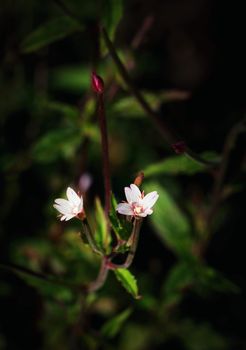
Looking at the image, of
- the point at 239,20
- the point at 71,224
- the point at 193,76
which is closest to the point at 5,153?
the point at 71,224

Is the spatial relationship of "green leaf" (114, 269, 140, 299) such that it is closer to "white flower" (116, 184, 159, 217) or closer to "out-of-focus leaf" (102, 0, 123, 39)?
"white flower" (116, 184, 159, 217)

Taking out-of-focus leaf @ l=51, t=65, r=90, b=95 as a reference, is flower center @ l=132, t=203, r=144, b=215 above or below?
below

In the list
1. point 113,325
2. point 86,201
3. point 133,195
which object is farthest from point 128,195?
point 113,325

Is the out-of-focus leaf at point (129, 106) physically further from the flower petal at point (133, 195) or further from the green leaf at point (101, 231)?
the flower petal at point (133, 195)

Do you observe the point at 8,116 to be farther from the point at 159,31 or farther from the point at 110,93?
the point at 159,31

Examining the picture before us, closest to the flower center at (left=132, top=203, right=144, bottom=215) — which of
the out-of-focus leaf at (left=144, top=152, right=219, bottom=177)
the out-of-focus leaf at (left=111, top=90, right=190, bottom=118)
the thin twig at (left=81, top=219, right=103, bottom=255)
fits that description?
the thin twig at (left=81, top=219, right=103, bottom=255)

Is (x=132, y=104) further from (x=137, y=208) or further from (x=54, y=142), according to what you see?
(x=137, y=208)
